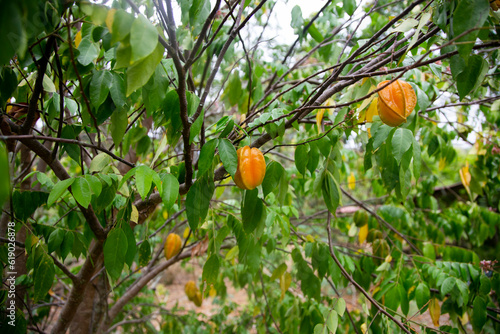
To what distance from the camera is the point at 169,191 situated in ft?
2.60

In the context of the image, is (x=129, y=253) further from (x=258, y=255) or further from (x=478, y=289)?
(x=478, y=289)

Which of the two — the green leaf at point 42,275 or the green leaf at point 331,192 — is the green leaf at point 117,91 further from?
the green leaf at point 331,192

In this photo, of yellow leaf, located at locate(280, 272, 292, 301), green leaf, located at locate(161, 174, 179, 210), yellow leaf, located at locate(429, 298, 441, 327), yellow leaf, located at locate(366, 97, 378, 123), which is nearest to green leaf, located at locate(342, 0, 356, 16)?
yellow leaf, located at locate(366, 97, 378, 123)

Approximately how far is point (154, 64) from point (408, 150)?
28.8 inches

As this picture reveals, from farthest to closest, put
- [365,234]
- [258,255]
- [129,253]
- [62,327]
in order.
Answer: [365,234], [62,327], [258,255], [129,253]

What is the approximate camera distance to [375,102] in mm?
1079

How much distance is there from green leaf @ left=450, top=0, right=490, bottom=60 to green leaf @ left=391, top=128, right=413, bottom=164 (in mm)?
259

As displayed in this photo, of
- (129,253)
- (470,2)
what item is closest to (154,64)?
(129,253)

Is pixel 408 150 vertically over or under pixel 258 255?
over

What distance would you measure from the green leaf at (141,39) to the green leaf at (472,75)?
2.39ft

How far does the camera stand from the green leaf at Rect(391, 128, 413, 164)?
0.84 m

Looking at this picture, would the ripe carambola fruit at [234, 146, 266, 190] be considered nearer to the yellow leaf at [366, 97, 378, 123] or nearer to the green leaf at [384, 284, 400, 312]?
the yellow leaf at [366, 97, 378, 123]

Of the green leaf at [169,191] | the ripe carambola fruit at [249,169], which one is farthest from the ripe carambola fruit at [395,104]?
the green leaf at [169,191]

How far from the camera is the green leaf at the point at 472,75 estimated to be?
0.74m
